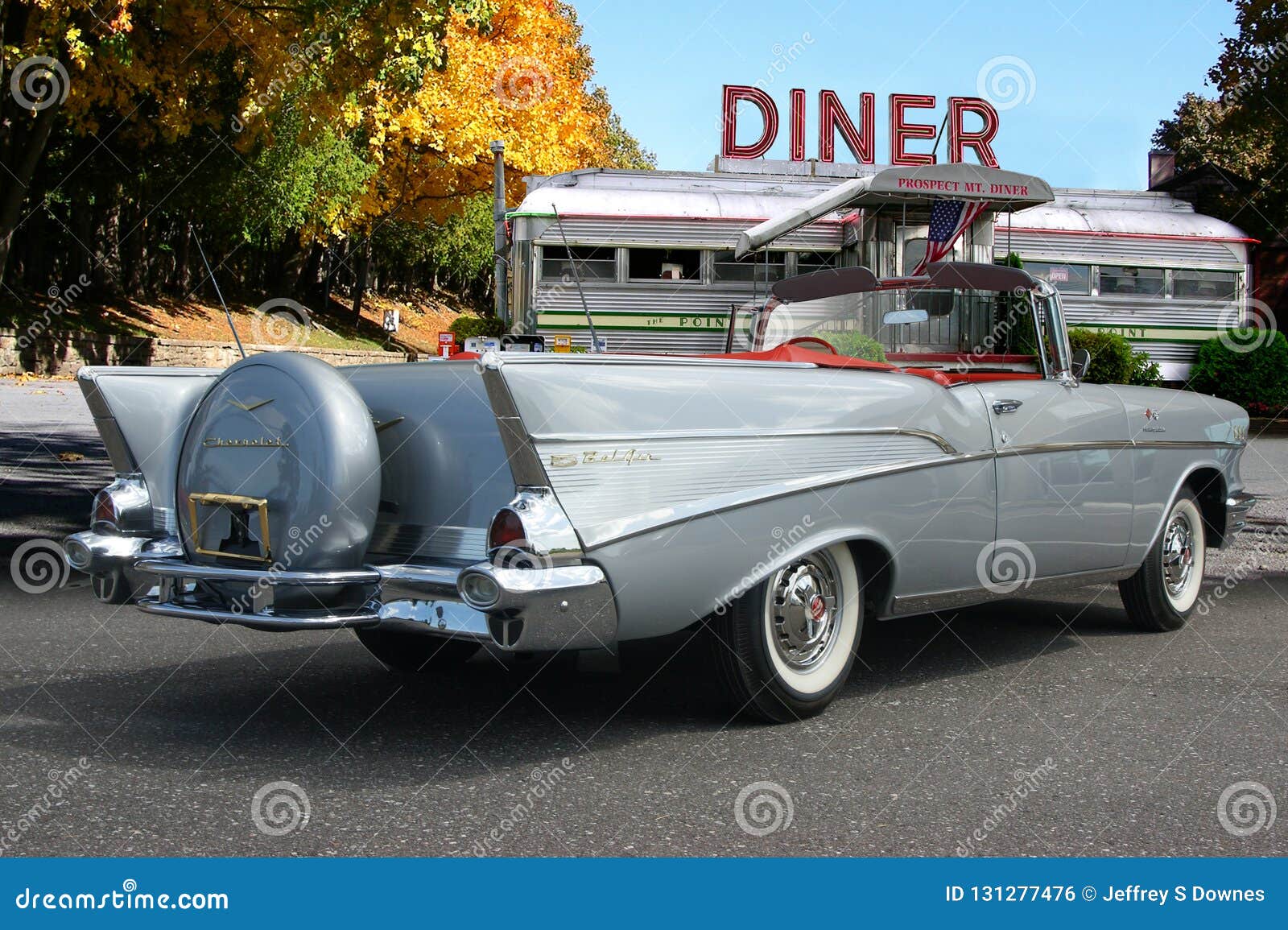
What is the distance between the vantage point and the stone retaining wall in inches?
991

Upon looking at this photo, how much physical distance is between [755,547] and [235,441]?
1.73m

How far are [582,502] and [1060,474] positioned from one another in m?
2.50

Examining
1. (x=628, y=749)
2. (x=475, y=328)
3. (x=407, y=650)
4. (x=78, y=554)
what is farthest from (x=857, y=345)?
(x=475, y=328)

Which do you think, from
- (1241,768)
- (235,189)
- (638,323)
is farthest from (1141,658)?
(235,189)

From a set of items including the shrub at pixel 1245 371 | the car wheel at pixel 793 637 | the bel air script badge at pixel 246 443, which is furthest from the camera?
the shrub at pixel 1245 371

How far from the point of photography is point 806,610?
465 centimetres

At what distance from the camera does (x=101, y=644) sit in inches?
231

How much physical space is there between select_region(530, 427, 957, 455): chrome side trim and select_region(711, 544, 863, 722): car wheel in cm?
42

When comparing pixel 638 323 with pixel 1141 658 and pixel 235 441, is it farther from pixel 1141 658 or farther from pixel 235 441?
pixel 235 441

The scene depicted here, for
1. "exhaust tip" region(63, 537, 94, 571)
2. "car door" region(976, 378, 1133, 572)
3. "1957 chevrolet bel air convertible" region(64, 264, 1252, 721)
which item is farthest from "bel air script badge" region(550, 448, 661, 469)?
"exhaust tip" region(63, 537, 94, 571)

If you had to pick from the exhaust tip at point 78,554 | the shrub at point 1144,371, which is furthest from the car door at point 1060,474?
the shrub at point 1144,371

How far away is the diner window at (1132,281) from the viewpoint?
2127 cm

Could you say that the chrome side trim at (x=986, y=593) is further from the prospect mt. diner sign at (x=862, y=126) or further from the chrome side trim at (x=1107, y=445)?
the prospect mt. diner sign at (x=862, y=126)

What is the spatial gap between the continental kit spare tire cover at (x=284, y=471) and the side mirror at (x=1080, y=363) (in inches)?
130
